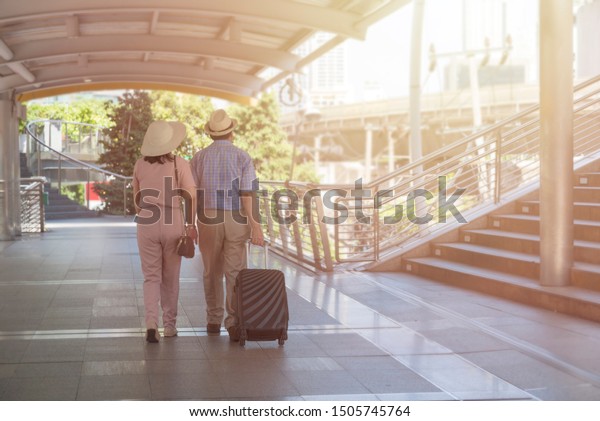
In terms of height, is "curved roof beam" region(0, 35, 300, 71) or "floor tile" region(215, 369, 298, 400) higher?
"curved roof beam" region(0, 35, 300, 71)

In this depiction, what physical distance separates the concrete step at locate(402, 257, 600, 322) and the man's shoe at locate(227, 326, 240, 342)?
3230 mm

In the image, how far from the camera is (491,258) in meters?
10.9

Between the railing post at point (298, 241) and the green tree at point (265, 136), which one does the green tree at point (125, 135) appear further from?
the green tree at point (265, 136)

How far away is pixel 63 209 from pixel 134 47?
13765mm

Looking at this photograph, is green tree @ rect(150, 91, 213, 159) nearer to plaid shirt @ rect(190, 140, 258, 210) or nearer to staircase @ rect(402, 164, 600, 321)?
staircase @ rect(402, 164, 600, 321)

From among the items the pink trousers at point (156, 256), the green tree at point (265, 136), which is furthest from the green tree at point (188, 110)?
the pink trousers at point (156, 256)

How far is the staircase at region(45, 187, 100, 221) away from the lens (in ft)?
84.6

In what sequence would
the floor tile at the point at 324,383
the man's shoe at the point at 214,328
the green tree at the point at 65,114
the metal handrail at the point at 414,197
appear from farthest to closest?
the green tree at the point at 65,114
the metal handrail at the point at 414,197
the man's shoe at the point at 214,328
the floor tile at the point at 324,383

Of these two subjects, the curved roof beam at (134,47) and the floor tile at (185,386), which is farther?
the curved roof beam at (134,47)

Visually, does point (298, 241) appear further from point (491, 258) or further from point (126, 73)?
point (126, 73)

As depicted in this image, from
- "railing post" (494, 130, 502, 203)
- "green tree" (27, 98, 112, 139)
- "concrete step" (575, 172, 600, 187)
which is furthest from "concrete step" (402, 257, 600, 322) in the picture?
"green tree" (27, 98, 112, 139)

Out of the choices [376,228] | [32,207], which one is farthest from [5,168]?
[376,228]

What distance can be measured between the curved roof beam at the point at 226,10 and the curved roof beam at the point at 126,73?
5181 mm

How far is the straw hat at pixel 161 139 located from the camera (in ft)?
23.6
